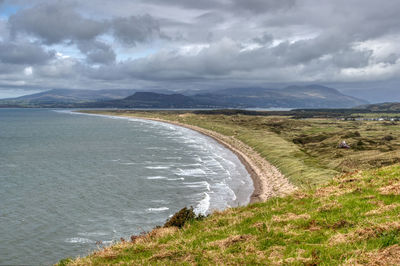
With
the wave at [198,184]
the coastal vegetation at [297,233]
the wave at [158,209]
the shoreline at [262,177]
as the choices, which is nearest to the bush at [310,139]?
the shoreline at [262,177]

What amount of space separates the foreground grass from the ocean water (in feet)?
33.4

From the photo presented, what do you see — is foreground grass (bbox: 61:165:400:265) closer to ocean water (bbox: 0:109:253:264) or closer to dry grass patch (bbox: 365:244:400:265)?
dry grass patch (bbox: 365:244:400:265)

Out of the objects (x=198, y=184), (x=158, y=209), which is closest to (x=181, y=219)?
(x=158, y=209)

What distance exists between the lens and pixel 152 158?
77562mm

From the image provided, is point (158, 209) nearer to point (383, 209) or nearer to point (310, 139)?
point (383, 209)

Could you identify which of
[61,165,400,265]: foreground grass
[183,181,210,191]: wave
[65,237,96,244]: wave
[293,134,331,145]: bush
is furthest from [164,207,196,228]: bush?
[293,134,331,145]: bush

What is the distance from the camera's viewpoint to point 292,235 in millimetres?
15398

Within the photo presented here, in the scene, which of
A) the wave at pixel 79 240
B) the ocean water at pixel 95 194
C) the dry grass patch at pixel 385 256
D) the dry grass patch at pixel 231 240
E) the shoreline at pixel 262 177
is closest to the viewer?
the dry grass patch at pixel 385 256

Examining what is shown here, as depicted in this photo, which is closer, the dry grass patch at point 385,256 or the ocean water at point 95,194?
the dry grass patch at point 385,256

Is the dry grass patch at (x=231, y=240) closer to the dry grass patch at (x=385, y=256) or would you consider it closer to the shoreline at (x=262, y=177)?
the dry grass patch at (x=385, y=256)

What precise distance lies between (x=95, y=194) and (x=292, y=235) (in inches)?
1409

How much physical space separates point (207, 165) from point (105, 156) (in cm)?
2708

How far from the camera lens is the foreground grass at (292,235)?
41.8 feet

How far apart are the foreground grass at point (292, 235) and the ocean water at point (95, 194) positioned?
1018 cm
